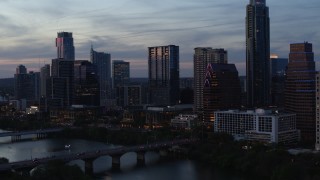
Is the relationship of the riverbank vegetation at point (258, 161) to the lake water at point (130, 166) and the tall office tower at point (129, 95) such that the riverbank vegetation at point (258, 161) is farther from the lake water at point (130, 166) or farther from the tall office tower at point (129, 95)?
the tall office tower at point (129, 95)

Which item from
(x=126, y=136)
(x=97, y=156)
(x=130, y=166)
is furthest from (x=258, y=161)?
(x=126, y=136)

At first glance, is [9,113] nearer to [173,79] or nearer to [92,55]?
[173,79]

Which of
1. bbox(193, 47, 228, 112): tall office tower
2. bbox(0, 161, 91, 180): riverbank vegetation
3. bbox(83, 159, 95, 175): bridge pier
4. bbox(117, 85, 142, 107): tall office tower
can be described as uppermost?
bbox(193, 47, 228, 112): tall office tower

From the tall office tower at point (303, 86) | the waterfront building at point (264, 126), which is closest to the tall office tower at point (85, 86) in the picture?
the waterfront building at point (264, 126)

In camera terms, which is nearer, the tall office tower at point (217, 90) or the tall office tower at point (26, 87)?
the tall office tower at point (217, 90)

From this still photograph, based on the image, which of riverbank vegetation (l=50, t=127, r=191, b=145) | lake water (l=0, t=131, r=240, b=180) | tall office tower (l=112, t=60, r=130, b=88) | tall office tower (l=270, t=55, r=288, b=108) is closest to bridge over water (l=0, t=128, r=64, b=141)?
riverbank vegetation (l=50, t=127, r=191, b=145)

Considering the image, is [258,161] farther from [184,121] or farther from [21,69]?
[21,69]

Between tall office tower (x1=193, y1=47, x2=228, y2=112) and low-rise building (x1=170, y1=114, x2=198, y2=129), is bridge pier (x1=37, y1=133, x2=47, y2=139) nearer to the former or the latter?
low-rise building (x1=170, y1=114, x2=198, y2=129)

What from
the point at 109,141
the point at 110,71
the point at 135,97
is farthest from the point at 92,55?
the point at 109,141
